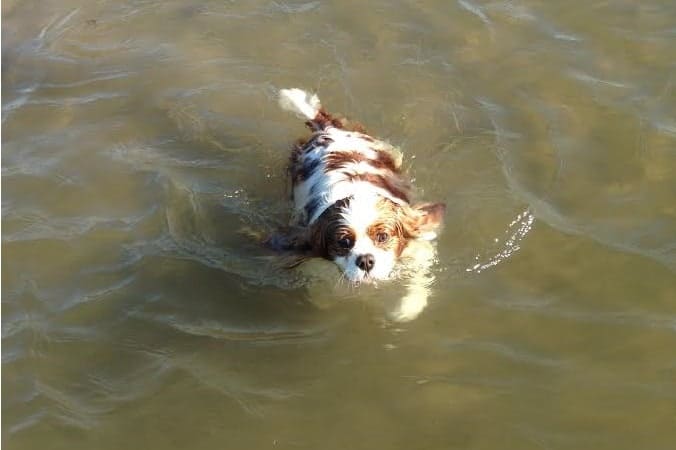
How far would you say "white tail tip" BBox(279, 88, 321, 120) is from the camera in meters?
5.98

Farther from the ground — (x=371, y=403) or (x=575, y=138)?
(x=575, y=138)

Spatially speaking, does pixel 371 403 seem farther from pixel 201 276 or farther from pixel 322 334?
pixel 201 276

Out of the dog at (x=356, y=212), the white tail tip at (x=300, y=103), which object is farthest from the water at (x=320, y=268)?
the white tail tip at (x=300, y=103)

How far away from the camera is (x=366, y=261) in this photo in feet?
14.3

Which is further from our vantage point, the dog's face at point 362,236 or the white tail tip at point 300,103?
the white tail tip at point 300,103

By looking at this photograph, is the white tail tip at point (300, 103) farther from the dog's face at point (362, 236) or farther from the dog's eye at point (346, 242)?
the dog's eye at point (346, 242)

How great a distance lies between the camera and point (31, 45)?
7.63 m

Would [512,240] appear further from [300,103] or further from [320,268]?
[300,103]

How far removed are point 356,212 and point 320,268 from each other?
583 mm

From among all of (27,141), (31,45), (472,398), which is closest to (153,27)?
(31,45)

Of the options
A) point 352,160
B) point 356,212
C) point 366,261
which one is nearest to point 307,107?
point 352,160

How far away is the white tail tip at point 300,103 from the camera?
19.6 ft

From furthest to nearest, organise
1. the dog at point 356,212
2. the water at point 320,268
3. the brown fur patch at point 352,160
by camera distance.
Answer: the brown fur patch at point 352,160 < the dog at point 356,212 < the water at point 320,268

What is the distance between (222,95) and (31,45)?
7.39 feet
